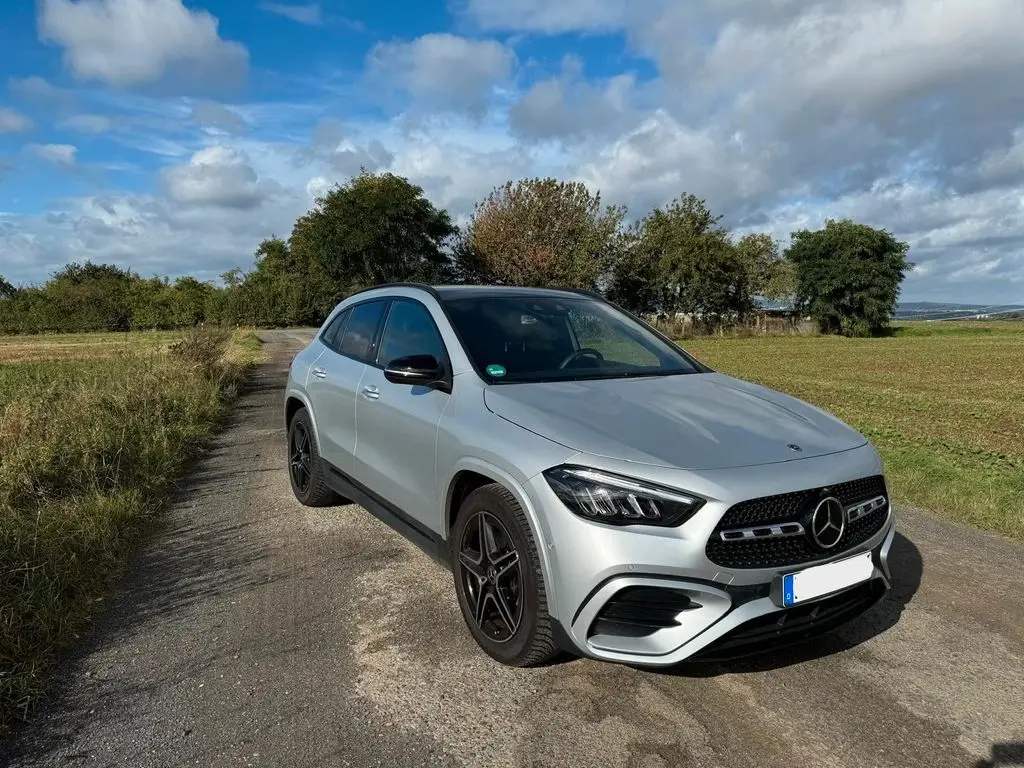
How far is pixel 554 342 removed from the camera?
3.87m

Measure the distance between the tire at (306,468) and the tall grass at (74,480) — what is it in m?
1.05

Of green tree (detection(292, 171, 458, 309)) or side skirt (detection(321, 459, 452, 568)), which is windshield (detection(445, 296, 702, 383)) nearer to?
side skirt (detection(321, 459, 452, 568))

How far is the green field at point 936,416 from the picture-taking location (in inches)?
219

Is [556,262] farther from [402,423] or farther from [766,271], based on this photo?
[402,423]

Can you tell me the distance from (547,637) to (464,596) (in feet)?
2.01

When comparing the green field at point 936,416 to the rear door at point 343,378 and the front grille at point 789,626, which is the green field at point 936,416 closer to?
the front grille at point 789,626

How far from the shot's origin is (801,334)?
5078 centimetres

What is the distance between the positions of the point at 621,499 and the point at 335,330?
3490 millimetres

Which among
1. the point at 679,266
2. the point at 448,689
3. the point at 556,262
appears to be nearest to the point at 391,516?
the point at 448,689

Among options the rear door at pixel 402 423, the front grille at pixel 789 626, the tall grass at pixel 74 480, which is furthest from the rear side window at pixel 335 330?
the front grille at pixel 789 626

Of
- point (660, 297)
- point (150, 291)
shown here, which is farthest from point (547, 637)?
point (150, 291)

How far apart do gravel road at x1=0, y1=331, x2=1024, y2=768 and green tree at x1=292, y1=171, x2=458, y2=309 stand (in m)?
41.8

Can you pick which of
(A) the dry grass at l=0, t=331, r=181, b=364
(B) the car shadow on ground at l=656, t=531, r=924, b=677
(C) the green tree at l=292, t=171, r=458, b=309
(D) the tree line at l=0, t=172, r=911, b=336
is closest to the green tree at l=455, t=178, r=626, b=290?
(D) the tree line at l=0, t=172, r=911, b=336

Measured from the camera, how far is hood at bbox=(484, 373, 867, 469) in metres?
2.62
